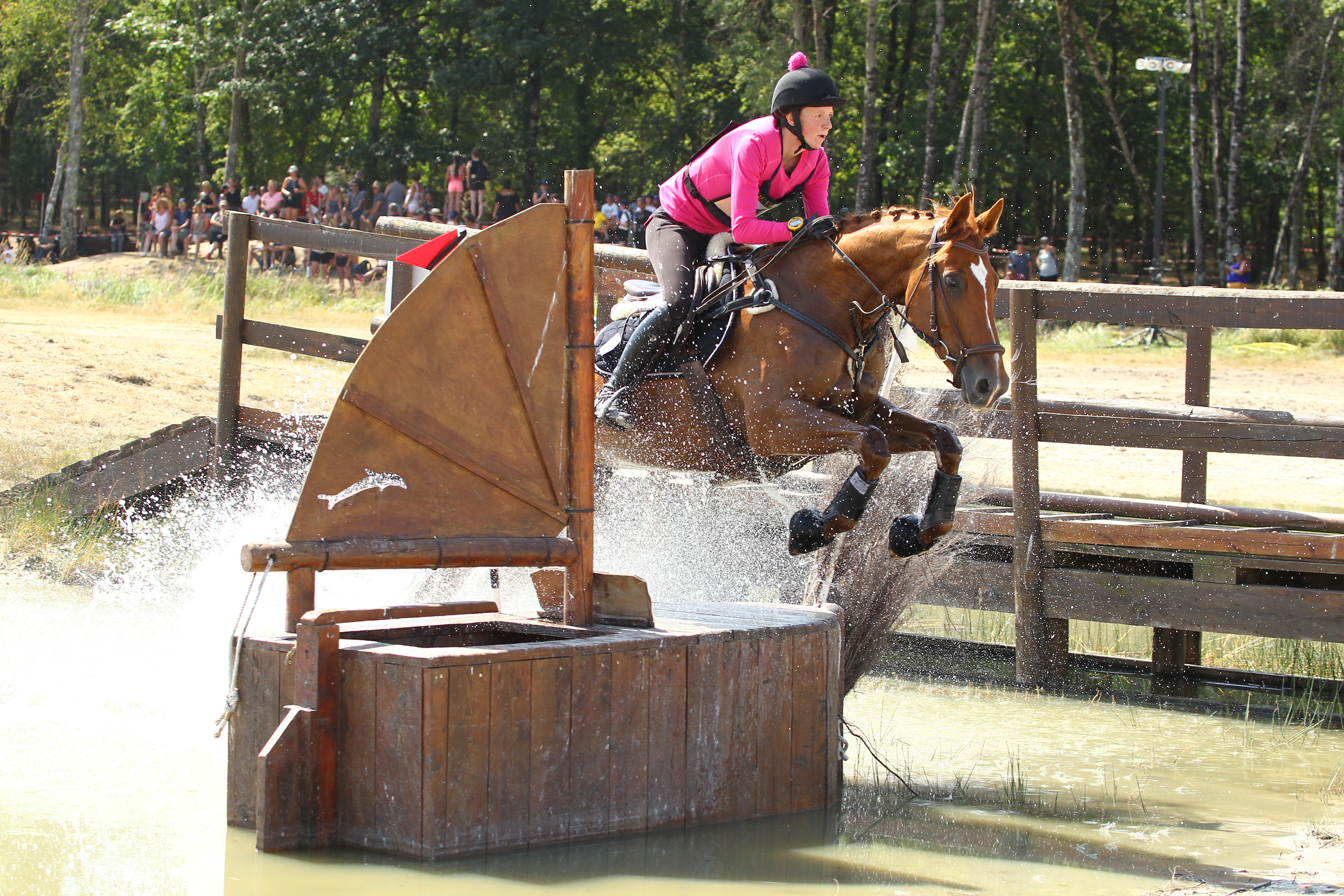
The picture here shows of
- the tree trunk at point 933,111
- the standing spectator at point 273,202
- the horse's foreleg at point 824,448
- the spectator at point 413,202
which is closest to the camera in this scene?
the horse's foreleg at point 824,448

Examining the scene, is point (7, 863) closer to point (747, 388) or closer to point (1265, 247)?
point (747, 388)

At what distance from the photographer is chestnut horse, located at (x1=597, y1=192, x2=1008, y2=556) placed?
5.52 meters

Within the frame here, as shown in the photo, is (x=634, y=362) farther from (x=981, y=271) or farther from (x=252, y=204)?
(x=252, y=204)

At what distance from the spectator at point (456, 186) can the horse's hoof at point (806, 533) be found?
20.4 m

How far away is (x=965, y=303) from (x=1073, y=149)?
20643mm

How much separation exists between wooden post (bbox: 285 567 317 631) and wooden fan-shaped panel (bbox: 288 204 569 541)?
37cm

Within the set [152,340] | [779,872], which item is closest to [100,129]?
[152,340]

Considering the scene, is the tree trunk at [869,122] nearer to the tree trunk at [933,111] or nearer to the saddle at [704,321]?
the tree trunk at [933,111]

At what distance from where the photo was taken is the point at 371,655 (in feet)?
14.4

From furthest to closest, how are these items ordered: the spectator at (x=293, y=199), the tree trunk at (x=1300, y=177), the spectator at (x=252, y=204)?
the tree trunk at (x=1300, y=177), the spectator at (x=252, y=204), the spectator at (x=293, y=199)

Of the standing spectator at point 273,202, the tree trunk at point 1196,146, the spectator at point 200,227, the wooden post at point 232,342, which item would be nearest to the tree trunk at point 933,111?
the tree trunk at point 1196,146

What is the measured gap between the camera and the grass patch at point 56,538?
8.70 meters

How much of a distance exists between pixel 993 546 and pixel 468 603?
3.71 metres

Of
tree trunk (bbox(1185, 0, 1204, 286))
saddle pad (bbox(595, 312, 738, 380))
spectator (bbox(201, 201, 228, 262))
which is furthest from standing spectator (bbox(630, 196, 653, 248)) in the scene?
saddle pad (bbox(595, 312, 738, 380))
